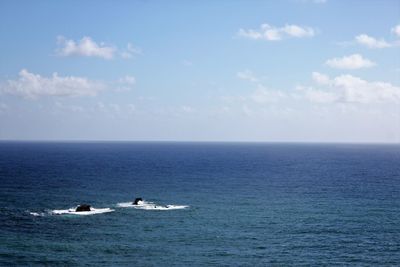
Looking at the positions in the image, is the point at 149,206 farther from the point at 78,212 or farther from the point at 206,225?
the point at 206,225

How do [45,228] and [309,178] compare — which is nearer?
[45,228]

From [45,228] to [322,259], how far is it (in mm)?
52950

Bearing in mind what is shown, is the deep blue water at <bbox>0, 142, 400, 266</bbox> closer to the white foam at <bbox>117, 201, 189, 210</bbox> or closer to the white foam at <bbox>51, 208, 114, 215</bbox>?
the white foam at <bbox>51, 208, 114, 215</bbox>

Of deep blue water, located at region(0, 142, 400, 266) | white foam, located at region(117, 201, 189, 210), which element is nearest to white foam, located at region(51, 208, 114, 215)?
deep blue water, located at region(0, 142, 400, 266)

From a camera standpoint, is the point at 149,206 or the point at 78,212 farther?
the point at 149,206

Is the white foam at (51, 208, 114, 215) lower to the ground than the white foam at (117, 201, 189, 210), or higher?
lower

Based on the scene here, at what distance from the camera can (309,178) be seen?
181875mm

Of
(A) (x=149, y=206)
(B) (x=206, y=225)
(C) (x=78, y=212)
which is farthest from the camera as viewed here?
(A) (x=149, y=206)

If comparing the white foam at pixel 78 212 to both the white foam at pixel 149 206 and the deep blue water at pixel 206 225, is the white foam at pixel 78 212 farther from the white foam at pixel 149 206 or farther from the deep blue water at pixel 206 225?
the white foam at pixel 149 206

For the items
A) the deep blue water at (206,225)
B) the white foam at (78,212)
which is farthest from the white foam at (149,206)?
the white foam at (78,212)

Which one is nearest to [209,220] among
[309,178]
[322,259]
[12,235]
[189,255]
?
[189,255]

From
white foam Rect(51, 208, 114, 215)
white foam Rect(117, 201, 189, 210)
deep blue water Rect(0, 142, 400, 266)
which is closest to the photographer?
deep blue water Rect(0, 142, 400, 266)

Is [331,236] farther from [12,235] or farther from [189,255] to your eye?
[12,235]

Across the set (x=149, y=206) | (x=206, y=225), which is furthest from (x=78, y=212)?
(x=206, y=225)
